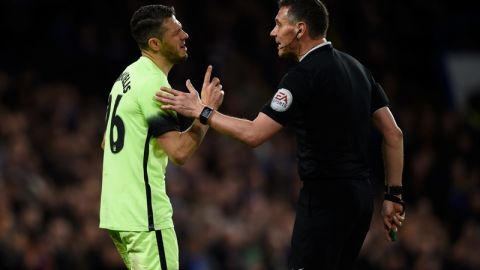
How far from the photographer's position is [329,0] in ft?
52.7

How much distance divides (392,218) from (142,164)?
1.60 metres

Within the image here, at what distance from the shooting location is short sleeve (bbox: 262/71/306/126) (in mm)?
5723

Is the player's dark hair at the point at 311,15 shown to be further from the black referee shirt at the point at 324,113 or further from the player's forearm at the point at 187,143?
the player's forearm at the point at 187,143

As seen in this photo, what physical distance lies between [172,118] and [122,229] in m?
0.67

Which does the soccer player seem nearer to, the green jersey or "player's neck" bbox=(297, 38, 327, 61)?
the green jersey

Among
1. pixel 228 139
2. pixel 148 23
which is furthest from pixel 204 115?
pixel 228 139

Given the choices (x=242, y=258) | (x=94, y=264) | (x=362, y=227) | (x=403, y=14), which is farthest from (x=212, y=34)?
(x=362, y=227)

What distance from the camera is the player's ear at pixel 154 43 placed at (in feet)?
19.5

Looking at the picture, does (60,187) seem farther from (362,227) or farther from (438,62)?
(438,62)

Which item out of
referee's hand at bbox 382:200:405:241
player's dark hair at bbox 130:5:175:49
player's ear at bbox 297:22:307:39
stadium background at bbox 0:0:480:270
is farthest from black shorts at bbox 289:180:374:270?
stadium background at bbox 0:0:480:270

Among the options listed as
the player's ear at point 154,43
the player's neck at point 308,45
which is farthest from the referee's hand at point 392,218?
the player's ear at point 154,43

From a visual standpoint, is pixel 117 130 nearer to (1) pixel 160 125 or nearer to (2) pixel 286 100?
(1) pixel 160 125

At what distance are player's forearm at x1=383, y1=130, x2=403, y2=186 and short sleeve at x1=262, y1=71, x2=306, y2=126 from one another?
0.83 metres

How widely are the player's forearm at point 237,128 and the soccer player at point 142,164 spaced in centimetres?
9
